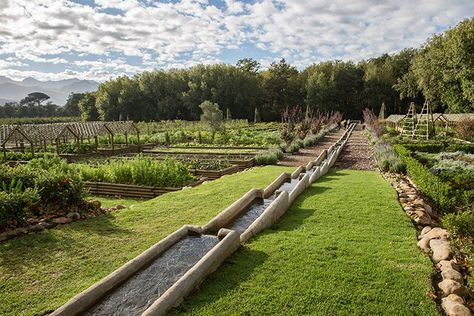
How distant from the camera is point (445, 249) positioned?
4.76 meters

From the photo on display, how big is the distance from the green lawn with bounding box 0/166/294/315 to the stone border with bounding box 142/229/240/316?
124cm

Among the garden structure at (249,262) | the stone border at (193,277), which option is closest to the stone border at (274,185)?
the garden structure at (249,262)

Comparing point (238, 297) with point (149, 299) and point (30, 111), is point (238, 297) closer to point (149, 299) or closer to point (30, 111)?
point (149, 299)

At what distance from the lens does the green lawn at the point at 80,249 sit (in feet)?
13.3

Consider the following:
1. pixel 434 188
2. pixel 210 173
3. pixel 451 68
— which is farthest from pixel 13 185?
pixel 451 68

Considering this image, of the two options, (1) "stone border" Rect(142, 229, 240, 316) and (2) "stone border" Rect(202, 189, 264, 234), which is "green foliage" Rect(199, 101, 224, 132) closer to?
(2) "stone border" Rect(202, 189, 264, 234)

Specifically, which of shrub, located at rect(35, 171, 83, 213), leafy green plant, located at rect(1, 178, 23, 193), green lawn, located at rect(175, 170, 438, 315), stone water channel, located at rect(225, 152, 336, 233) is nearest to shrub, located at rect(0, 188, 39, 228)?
leafy green plant, located at rect(1, 178, 23, 193)

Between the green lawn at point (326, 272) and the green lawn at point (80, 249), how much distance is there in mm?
1569

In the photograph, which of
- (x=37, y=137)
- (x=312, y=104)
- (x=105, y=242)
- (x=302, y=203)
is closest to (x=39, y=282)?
(x=105, y=242)

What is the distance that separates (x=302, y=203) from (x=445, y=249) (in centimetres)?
312

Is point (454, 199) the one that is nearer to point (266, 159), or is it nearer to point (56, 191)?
point (56, 191)

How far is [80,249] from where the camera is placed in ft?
17.4

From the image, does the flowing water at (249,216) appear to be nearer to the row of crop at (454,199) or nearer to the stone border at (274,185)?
the stone border at (274,185)

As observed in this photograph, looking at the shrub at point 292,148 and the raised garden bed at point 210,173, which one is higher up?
the shrub at point 292,148
